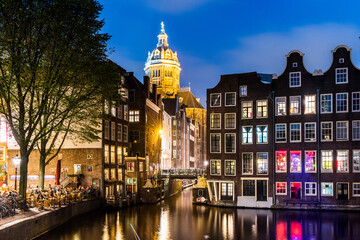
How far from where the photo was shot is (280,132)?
50.0 meters

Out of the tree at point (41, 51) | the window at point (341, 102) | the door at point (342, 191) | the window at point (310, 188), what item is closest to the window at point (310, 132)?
the window at point (341, 102)

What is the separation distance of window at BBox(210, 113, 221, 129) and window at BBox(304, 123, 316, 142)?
38.5 ft

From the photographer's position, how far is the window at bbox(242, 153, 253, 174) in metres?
50.6

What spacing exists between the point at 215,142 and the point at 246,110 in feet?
20.6

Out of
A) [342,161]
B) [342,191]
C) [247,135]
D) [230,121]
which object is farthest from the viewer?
[230,121]

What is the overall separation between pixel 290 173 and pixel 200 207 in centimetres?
1291

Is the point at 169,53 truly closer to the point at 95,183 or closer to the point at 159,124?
the point at 159,124

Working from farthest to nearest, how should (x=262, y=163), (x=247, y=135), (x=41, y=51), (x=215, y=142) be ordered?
(x=215, y=142) < (x=247, y=135) < (x=262, y=163) < (x=41, y=51)

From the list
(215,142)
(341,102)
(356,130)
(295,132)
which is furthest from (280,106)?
(215,142)

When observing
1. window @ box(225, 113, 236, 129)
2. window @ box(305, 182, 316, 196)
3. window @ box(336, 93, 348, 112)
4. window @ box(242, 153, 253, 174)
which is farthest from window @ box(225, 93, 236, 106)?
window @ box(305, 182, 316, 196)

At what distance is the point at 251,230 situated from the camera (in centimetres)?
3369

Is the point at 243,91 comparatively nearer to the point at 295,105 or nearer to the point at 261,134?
the point at 261,134

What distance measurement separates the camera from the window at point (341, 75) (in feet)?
158

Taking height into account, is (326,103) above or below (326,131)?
above
